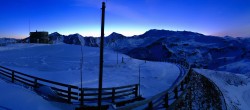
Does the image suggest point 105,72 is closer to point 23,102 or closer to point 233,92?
point 23,102

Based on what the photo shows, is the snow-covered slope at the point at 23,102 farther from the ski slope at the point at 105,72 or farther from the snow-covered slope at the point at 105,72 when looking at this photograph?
the snow-covered slope at the point at 105,72

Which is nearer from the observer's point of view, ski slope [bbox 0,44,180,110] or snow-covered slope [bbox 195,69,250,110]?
ski slope [bbox 0,44,180,110]

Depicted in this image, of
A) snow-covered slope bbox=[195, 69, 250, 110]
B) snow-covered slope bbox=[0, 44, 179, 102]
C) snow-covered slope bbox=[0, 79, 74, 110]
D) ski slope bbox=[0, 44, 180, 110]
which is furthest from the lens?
snow-covered slope bbox=[195, 69, 250, 110]

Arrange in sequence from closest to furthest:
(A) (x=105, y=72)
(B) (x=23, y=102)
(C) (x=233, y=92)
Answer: (B) (x=23, y=102) → (A) (x=105, y=72) → (C) (x=233, y=92)

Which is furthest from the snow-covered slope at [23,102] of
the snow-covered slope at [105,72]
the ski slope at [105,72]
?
the snow-covered slope at [105,72]

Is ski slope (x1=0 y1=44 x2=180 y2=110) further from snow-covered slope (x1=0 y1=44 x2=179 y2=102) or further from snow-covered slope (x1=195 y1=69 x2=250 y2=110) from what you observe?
snow-covered slope (x1=195 y1=69 x2=250 y2=110)

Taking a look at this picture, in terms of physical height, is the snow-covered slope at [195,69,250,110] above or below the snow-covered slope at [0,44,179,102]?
below

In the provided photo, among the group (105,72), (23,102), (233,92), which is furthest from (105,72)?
(233,92)

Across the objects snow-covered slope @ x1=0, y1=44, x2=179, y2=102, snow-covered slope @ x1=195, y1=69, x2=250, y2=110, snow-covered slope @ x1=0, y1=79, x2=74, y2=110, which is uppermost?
snow-covered slope @ x1=0, y1=79, x2=74, y2=110

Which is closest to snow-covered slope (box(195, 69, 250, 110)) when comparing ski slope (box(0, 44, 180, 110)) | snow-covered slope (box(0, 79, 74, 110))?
ski slope (box(0, 44, 180, 110))

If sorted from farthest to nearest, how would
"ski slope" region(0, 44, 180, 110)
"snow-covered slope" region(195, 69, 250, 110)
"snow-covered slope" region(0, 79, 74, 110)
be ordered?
"snow-covered slope" region(195, 69, 250, 110) → "ski slope" region(0, 44, 180, 110) → "snow-covered slope" region(0, 79, 74, 110)

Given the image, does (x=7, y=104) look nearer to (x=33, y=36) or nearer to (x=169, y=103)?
(x=169, y=103)

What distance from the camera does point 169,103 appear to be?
1425 cm

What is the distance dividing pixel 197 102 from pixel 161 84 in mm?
7369
